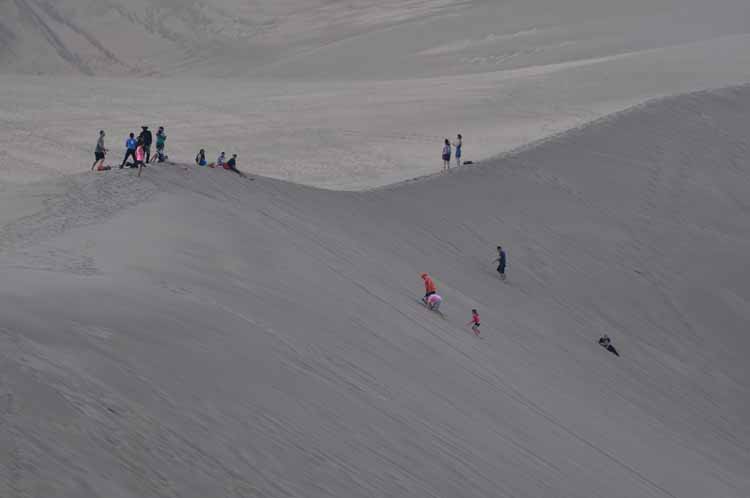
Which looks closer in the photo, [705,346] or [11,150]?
[705,346]

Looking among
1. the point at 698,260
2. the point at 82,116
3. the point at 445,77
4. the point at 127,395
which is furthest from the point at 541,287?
the point at 445,77

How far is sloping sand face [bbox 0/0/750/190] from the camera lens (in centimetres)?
4119

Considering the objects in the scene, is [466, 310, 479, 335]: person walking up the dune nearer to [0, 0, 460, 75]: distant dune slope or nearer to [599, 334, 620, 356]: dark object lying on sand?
[599, 334, 620, 356]: dark object lying on sand

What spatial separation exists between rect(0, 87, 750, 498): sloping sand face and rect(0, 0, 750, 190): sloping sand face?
480cm

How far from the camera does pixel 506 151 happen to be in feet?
117

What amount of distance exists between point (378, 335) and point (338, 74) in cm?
4742

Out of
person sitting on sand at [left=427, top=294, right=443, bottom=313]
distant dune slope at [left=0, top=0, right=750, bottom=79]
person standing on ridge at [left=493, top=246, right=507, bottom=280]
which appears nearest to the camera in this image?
person sitting on sand at [left=427, top=294, right=443, bottom=313]

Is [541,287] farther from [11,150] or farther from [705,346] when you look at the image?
[11,150]

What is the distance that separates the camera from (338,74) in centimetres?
6462

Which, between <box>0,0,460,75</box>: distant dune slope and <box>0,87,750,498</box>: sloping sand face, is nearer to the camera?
<box>0,87,750,498</box>: sloping sand face

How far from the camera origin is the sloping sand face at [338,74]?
41188 millimetres

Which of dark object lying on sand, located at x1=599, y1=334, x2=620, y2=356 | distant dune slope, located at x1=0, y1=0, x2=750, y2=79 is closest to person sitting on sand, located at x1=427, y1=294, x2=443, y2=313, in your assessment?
dark object lying on sand, located at x1=599, y1=334, x2=620, y2=356

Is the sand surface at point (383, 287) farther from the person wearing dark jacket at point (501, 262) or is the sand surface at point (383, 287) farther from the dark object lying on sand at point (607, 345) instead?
the dark object lying on sand at point (607, 345)

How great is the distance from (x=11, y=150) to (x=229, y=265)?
21935mm
